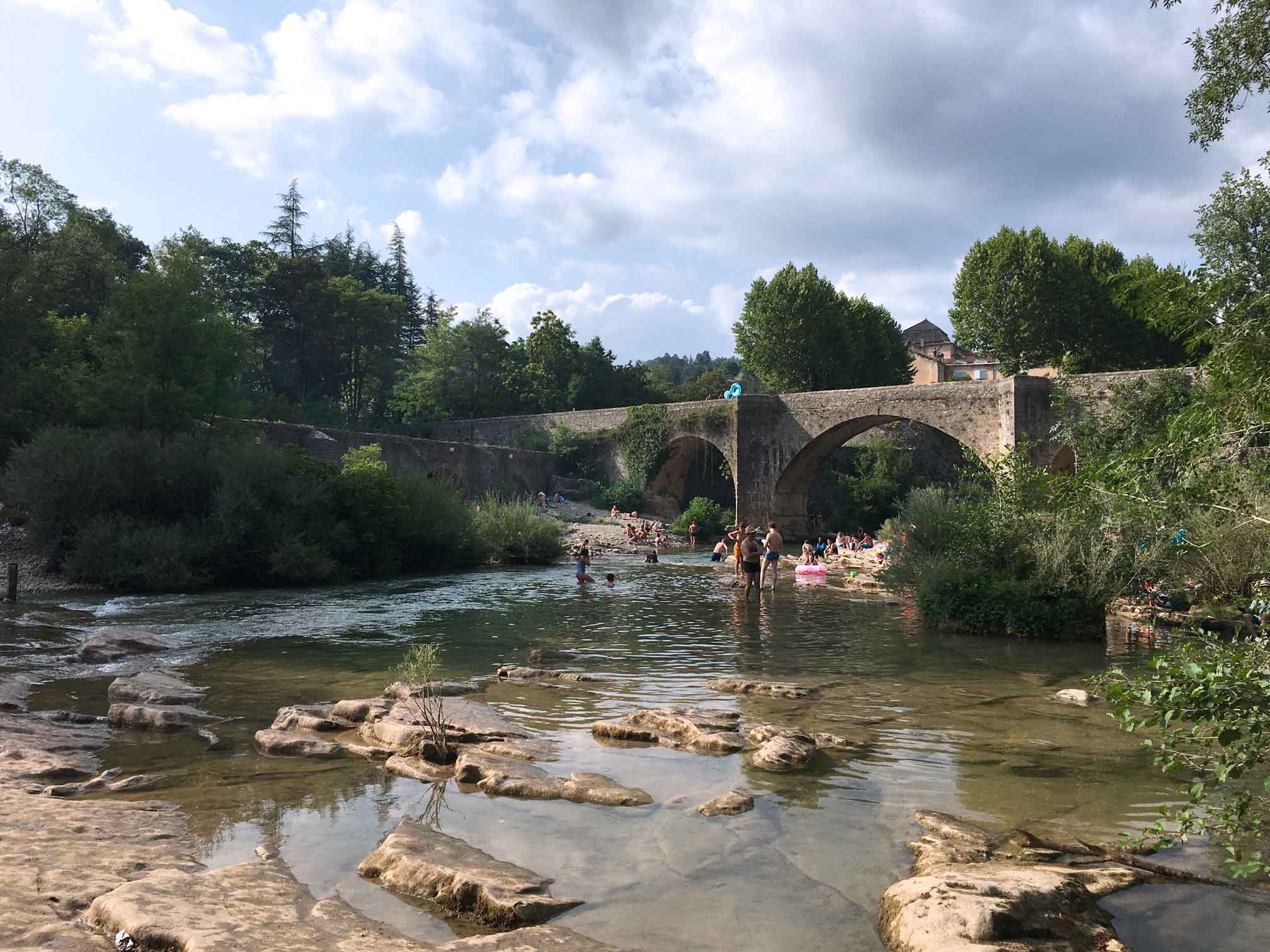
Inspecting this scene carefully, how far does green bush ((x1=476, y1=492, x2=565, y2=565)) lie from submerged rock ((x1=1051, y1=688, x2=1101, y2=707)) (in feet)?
59.3

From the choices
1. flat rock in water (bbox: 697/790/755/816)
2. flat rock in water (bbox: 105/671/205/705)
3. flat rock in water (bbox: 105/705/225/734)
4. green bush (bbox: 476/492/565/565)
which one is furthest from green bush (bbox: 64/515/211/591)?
flat rock in water (bbox: 697/790/755/816)

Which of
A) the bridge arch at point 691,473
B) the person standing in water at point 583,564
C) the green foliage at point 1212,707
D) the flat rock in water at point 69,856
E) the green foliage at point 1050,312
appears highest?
the green foliage at point 1050,312

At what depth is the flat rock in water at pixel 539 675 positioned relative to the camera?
29.8ft

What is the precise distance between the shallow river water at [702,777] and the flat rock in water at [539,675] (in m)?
0.35

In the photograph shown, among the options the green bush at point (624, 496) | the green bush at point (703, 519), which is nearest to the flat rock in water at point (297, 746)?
the green bush at point (703, 519)

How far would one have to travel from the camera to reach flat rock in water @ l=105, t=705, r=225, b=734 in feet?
22.5

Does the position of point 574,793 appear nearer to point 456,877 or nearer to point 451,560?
point 456,877

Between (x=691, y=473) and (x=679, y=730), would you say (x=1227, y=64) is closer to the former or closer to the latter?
(x=679, y=730)

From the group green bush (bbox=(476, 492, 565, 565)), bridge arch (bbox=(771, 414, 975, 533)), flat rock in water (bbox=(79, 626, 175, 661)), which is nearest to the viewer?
flat rock in water (bbox=(79, 626, 175, 661))

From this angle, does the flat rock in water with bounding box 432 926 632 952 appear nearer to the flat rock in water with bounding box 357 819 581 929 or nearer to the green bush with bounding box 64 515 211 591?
the flat rock in water with bounding box 357 819 581 929

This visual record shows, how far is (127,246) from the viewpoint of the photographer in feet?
129

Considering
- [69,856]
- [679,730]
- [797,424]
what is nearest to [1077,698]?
[679,730]

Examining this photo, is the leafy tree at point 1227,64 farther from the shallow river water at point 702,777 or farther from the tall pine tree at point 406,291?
the tall pine tree at point 406,291

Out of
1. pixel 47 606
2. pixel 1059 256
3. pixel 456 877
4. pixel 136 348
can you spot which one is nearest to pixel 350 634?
pixel 47 606
